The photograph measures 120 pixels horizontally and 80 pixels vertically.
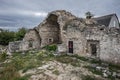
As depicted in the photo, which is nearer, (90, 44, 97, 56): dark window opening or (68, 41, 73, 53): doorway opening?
(90, 44, 97, 56): dark window opening

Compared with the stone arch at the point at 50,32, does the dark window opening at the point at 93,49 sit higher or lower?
lower

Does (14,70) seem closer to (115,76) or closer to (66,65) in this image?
(66,65)

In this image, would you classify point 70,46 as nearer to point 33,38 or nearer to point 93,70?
point 93,70

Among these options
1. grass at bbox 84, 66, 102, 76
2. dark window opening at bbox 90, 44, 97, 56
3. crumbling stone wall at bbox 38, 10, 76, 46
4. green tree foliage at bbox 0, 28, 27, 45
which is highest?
crumbling stone wall at bbox 38, 10, 76, 46

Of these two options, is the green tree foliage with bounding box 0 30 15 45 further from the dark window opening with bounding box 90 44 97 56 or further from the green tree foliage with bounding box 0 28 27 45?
the dark window opening with bounding box 90 44 97 56

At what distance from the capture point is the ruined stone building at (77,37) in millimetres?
14398

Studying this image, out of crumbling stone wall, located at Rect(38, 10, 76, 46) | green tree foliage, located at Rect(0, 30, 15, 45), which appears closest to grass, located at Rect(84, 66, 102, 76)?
crumbling stone wall, located at Rect(38, 10, 76, 46)

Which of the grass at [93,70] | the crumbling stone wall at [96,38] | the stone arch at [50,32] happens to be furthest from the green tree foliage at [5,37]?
the grass at [93,70]

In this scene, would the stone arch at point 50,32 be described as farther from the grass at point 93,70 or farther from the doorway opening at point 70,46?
the grass at point 93,70

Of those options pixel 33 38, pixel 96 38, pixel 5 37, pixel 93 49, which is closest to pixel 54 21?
pixel 33 38

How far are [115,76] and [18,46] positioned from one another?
15.4 m

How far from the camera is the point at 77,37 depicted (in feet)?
56.4

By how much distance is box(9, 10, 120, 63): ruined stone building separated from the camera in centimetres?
1440

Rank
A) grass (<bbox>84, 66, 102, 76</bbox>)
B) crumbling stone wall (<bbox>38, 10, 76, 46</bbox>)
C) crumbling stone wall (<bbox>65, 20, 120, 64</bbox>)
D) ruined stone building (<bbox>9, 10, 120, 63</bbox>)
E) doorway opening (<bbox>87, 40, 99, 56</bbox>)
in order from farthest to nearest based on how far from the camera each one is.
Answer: crumbling stone wall (<bbox>38, 10, 76, 46</bbox>) → doorway opening (<bbox>87, 40, 99, 56</bbox>) → ruined stone building (<bbox>9, 10, 120, 63</bbox>) → crumbling stone wall (<bbox>65, 20, 120, 64</bbox>) → grass (<bbox>84, 66, 102, 76</bbox>)
